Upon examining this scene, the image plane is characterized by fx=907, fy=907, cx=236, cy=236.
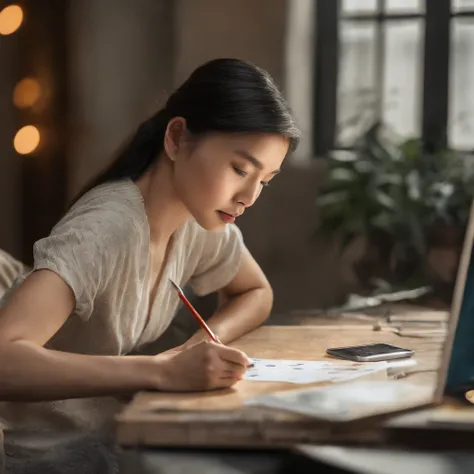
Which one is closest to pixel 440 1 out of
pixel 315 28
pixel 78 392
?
pixel 315 28

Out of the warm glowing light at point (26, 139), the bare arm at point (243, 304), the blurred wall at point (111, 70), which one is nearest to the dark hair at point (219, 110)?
the bare arm at point (243, 304)

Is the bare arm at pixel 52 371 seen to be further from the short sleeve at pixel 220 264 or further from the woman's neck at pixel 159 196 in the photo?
the short sleeve at pixel 220 264

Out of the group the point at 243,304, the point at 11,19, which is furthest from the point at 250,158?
the point at 11,19

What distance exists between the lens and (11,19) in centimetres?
271

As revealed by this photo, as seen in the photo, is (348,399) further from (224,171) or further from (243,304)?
(243,304)

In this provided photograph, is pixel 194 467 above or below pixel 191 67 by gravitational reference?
below

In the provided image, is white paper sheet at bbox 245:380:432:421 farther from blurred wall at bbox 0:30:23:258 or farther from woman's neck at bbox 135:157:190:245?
blurred wall at bbox 0:30:23:258

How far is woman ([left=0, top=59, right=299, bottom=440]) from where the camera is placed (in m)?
1.26

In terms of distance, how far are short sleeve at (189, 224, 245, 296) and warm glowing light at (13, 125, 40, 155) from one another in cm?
95

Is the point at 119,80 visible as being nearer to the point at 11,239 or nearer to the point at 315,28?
the point at 11,239

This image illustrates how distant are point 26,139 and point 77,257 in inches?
54.9

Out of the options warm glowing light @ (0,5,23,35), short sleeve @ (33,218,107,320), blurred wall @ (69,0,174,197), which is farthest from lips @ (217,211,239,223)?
warm glowing light @ (0,5,23,35)

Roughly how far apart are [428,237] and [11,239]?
4.71ft

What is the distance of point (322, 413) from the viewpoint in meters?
1.08
